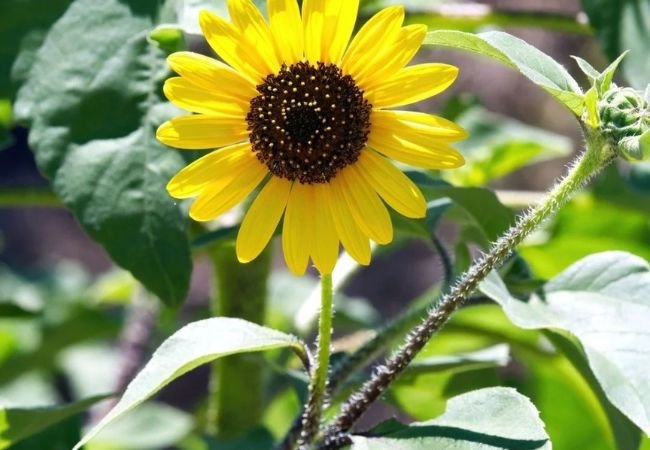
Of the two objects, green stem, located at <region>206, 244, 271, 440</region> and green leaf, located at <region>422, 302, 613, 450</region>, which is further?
green leaf, located at <region>422, 302, 613, 450</region>

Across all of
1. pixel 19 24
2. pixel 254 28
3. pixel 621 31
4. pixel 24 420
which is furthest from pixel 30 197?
pixel 621 31

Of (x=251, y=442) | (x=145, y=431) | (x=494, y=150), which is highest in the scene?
(x=494, y=150)

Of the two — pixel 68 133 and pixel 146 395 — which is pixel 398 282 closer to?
pixel 68 133

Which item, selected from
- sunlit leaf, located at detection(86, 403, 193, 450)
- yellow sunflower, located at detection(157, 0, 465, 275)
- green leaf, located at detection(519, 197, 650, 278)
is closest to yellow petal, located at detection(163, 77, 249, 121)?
yellow sunflower, located at detection(157, 0, 465, 275)

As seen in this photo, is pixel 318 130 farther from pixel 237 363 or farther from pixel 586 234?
pixel 586 234

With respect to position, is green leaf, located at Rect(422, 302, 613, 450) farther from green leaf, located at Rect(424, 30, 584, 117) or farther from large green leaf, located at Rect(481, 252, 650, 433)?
green leaf, located at Rect(424, 30, 584, 117)

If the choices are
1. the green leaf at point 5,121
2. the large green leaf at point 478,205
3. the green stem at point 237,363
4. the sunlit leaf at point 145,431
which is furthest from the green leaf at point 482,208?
the sunlit leaf at point 145,431

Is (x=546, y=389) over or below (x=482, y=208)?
below
